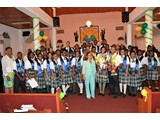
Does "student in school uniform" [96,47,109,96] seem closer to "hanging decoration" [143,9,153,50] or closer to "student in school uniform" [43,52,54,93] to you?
"student in school uniform" [43,52,54,93]

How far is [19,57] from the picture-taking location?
532 centimetres

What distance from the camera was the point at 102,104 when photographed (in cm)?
500

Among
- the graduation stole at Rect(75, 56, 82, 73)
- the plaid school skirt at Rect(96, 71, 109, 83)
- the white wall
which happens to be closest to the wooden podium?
the plaid school skirt at Rect(96, 71, 109, 83)

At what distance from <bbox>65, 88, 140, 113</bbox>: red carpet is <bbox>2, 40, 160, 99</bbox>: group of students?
0.23 m

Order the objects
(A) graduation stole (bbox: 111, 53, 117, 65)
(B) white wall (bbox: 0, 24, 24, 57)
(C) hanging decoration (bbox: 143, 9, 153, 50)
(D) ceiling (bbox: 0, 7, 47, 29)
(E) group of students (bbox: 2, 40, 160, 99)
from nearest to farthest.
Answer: (E) group of students (bbox: 2, 40, 160, 99) < (A) graduation stole (bbox: 111, 53, 117, 65) < (D) ceiling (bbox: 0, 7, 47, 29) < (C) hanging decoration (bbox: 143, 9, 153, 50) < (B) white wall (bbox: 0, 24, 24, 57)

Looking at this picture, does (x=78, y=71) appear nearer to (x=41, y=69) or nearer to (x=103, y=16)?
(x=41, y=69)

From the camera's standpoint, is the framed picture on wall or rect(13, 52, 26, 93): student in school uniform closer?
rect(13, 52, 26, 93): student in school uniform

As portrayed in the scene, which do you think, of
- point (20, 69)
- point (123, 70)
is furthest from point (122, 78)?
point (20, 69)

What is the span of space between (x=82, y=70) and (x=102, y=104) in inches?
41.5

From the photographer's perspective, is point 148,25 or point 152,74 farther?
point 148,25

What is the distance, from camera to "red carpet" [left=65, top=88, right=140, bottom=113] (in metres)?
4.58

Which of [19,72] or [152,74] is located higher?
[19,72]

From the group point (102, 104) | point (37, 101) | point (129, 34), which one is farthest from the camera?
point (129, 34)

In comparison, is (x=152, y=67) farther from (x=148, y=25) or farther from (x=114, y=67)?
(x=148, y=25)
